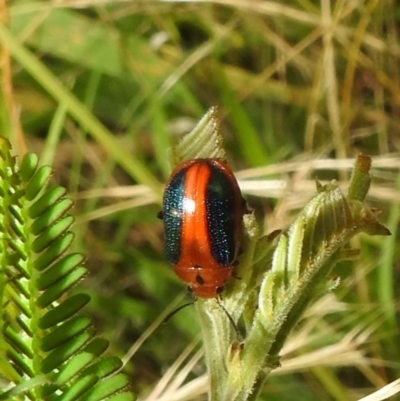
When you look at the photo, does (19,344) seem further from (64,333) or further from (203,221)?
(203,221)

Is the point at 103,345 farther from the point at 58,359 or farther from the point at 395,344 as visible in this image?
the point at 395,344

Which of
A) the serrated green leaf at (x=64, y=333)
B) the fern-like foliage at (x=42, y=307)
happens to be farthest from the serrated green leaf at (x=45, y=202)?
the serrated green leaf at (x=64, y=333)

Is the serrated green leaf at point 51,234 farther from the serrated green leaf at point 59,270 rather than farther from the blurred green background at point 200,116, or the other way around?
the blurred green background at point 200,116

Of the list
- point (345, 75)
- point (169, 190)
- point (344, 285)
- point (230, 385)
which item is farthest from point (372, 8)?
point (230, 385)

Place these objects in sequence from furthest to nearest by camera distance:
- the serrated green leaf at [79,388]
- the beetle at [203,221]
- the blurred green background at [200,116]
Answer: the blurred green background at [200,116] → the beetle at [203,221] → the serrated green leaf at [79,388]

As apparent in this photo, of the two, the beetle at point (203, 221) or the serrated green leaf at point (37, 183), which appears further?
the beetle at point (203, 221)

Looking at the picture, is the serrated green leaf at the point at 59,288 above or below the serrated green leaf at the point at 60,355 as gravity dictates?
above
